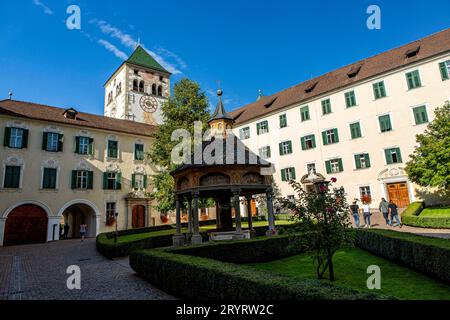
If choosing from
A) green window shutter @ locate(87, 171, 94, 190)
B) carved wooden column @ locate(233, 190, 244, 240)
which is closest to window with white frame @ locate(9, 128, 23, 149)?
green window shutter @ locate(87, 171, 94, 190)

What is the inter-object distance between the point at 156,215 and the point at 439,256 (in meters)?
27.0

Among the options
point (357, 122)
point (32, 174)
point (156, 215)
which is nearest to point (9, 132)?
point (32, 174)

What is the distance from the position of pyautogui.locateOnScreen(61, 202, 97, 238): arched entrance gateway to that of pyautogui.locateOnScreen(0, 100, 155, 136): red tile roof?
26.0 feet

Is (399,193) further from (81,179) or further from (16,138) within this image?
(16,138)

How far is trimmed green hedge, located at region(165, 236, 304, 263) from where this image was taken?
438 inches

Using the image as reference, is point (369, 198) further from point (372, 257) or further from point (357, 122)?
point (372, 257)

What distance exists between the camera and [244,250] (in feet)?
39.6

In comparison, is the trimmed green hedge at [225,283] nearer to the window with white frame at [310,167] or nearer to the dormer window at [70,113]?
the window with white frame at [310,167]

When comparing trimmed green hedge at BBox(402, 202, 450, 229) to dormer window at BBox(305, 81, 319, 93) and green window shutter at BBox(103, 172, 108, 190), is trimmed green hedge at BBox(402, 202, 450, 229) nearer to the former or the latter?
dormer window at BBox(305, 81, 319, 93)

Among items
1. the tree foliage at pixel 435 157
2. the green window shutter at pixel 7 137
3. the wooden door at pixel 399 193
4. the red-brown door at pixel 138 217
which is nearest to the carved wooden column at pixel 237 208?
the tree foliage at pixel 435 157

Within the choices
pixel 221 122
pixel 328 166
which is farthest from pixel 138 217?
pixel 328 166

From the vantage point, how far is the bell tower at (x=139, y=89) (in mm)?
44719

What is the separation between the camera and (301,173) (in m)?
30.5

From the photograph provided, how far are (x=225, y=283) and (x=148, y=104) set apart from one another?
44258mm
